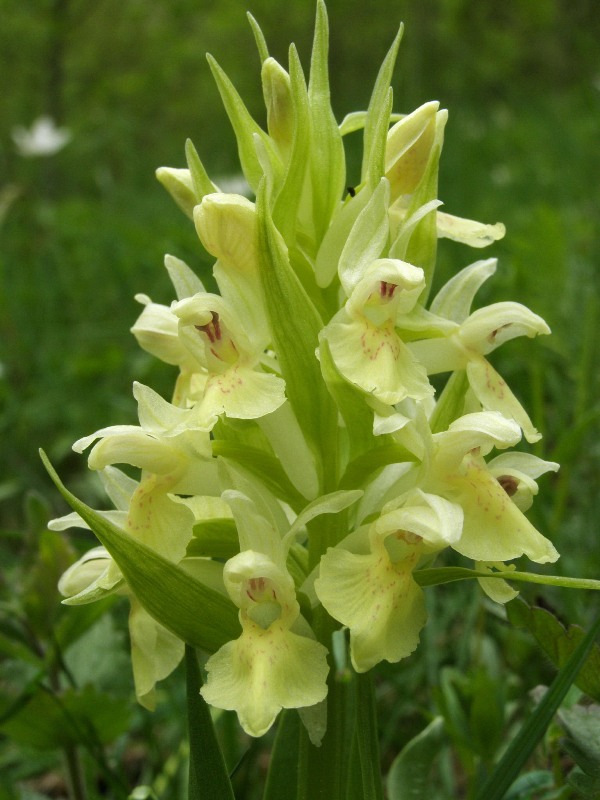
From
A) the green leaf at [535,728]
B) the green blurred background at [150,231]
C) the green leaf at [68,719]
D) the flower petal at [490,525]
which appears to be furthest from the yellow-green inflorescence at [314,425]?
the green blurred background at [150,231]

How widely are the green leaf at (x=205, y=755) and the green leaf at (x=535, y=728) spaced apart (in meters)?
0.27

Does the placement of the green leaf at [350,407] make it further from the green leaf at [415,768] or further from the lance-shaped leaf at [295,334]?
the green leaf at [415,768]

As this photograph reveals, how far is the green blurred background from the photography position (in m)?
2.23

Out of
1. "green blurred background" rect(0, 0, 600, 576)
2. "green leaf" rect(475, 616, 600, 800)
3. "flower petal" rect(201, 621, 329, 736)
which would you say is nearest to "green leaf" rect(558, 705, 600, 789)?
"green leaf" rect(475, 616, 600, 800)

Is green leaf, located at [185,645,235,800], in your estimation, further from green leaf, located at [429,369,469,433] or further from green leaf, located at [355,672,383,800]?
green leaf, located at [429,369,469,433]

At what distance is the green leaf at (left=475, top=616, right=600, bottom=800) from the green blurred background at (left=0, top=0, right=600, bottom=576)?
58cm

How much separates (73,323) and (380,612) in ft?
9.76

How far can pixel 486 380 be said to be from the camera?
1108 mm

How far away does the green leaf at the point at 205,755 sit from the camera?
894 mm

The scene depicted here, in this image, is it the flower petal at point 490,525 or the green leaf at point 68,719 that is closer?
the flower petal at point 490,525

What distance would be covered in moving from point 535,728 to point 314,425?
0.41 metres

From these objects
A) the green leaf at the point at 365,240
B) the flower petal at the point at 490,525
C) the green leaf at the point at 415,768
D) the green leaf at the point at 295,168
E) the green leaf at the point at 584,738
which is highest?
the green leaf at the point at 295,168

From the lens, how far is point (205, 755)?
0.90 m

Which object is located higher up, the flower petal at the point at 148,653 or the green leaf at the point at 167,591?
the green leaf at the point at 167,591
